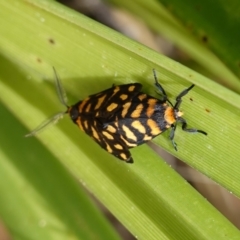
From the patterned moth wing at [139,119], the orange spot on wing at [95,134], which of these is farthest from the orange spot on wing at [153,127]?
the orange spot on wing at [95,134]

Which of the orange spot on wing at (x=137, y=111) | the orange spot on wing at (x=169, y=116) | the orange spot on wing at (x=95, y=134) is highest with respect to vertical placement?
the orange spot on wing at (x=169, y=116)

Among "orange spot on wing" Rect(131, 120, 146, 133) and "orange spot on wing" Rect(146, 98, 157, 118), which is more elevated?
"orange spot on wing" Rect(146, 98, 157, 118)

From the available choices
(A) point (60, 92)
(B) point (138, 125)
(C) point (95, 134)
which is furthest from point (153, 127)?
(A) point (60, 92)

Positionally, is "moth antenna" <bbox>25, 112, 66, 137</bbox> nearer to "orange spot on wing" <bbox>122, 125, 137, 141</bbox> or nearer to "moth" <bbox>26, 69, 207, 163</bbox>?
"moth" <bbox>26, 69, 207, 163</bbox>

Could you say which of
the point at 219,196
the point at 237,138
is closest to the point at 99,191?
the point at 237,138

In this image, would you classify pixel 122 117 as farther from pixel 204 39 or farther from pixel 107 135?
pixel 204 39

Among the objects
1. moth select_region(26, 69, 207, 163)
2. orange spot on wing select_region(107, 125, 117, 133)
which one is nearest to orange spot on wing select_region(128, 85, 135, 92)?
moth select_region(26, 69, 207, 163)

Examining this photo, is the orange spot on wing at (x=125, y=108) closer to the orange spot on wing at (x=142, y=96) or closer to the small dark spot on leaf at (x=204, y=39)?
the orange spot on wing at (x=142, y=96)

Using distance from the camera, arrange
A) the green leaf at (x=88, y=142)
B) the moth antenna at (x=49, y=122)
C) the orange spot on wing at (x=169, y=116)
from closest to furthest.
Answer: the green leaf at (x=88, y=142), the orange spot on wing at (x=169, y=116), the moth antenna at (x=49, y=122)

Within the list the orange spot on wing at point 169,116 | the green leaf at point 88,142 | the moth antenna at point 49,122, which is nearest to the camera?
the green leaf at point 88,142
